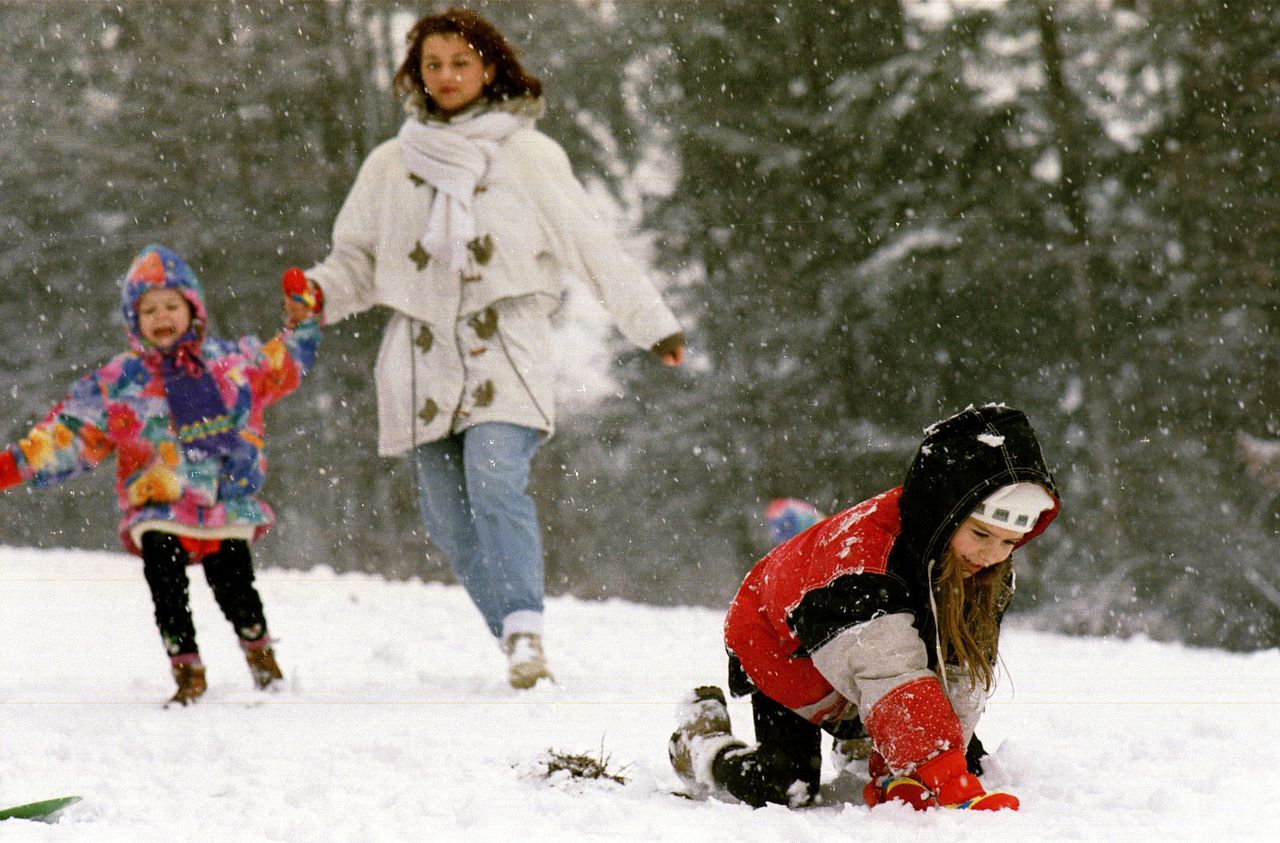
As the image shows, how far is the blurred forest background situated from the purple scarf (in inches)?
161

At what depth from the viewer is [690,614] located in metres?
5.14

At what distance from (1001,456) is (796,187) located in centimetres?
523

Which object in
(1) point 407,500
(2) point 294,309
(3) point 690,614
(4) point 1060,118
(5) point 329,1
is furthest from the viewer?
(1) point 407,500

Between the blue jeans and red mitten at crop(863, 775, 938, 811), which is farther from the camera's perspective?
the blue jeans

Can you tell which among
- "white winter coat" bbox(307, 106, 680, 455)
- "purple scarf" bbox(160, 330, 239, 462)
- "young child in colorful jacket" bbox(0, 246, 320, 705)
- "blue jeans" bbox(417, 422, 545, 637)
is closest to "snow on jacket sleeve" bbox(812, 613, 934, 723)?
"blue jeans" bbox(417, 422, 545, 637)

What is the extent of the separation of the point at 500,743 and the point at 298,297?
4.67ft

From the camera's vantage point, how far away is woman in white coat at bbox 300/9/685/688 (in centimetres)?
326

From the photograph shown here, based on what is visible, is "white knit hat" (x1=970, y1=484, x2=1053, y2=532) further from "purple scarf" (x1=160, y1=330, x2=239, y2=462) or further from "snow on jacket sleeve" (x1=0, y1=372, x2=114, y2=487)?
"snow on jacket sleeve" (x1=0, y1=372, x2=114, y2=487)

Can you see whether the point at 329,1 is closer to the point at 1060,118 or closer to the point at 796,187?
the point at 796,187

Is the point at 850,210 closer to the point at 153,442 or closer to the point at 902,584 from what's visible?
the point at 153,442

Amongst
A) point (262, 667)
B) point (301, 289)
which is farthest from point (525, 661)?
point (301, 289)

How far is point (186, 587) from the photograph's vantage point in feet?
10.1

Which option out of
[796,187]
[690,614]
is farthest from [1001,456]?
[796,187]

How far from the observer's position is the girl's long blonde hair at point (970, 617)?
6.06 ft
